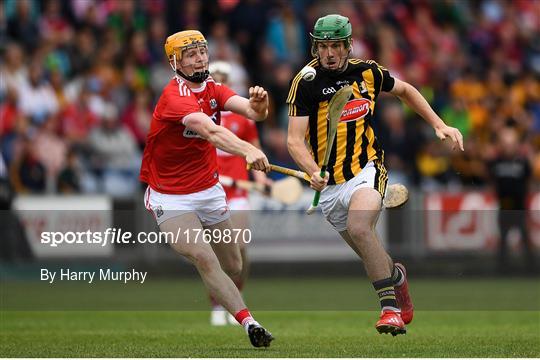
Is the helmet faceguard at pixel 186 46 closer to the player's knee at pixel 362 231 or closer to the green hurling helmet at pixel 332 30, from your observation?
the green hurling helmet at pixel 332 30

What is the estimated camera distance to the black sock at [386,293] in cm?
1085

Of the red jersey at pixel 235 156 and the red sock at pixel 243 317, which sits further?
the red jersey at pixel 235 156

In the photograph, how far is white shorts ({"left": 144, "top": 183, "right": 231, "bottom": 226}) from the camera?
11.1 metres

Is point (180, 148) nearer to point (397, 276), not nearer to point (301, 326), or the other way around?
point (397, 276)

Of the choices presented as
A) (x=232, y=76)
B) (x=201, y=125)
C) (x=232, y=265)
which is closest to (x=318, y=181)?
(x=201, y=125)

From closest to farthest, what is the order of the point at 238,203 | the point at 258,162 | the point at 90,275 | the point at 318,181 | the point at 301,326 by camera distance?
1. the point at 258,162
2. the point at 318,181
3. the point at 90,275
4. the point at 301,326
5. the point at 238,203

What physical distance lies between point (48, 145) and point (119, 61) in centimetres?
238

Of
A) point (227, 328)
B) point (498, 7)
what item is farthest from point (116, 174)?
point (498, 7)

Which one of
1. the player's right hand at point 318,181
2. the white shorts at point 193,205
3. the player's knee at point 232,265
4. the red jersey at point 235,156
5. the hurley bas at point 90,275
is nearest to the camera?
the player's right hand at point 318,181

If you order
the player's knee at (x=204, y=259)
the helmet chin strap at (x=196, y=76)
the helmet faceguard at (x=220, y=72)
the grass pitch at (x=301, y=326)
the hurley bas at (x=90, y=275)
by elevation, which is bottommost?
the grass pitch at (x=301, y=326)

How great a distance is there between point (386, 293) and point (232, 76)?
10050 millimetres

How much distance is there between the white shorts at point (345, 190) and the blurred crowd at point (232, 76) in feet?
29.1

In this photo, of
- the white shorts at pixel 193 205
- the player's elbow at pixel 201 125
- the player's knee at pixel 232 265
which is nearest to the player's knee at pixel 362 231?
the white shorts at pixel 193 205

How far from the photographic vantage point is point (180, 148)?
Answer: 1110 centimetres
